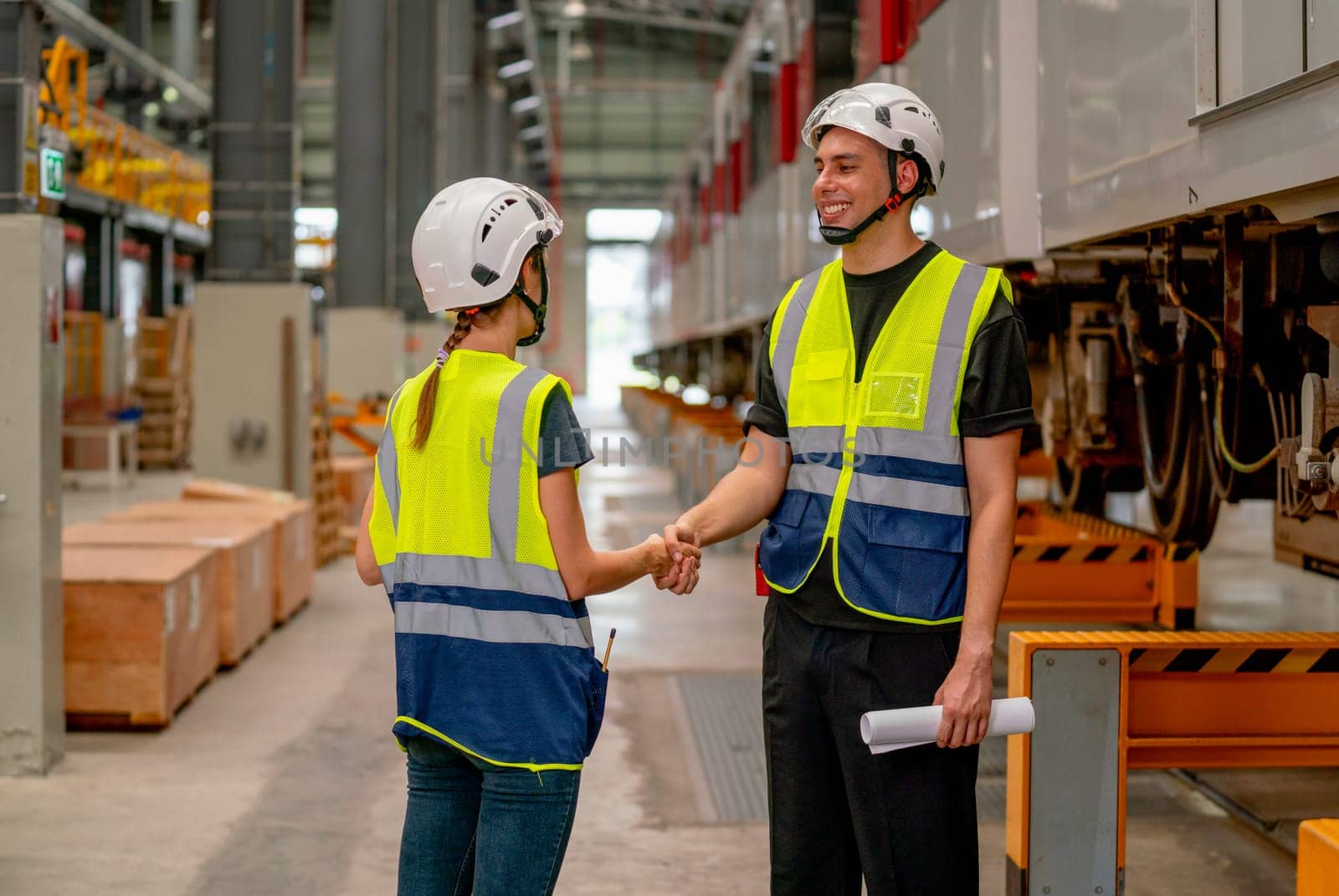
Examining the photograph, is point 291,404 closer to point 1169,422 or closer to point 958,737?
point 1169,422

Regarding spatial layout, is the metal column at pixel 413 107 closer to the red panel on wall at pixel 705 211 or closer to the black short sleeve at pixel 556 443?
the red panel on wall at pixel 705 211

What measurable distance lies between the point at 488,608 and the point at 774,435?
726 mm

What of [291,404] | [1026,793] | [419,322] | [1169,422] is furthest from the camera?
[419,322]

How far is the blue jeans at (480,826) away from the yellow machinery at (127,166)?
14.5 metres

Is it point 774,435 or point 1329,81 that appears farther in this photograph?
point 774,435

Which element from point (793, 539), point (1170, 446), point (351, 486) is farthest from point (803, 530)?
point (351, 486)

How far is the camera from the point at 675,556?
8.89ft

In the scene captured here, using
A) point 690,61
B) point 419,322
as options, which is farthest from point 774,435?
point 690,61

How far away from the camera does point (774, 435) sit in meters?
2.83

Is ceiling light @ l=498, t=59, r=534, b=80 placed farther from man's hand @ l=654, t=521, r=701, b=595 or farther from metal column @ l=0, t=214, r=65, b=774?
man's hand @ l=654, t=521, r=701, b=595

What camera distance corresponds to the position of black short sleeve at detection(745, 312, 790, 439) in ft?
9.27

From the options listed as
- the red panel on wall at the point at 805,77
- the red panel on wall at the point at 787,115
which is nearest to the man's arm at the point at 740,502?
the red panel on wall at the point at 805,77

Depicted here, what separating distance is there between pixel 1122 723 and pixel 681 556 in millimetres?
1315

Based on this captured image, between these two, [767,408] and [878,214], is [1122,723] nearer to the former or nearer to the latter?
[767,408]
